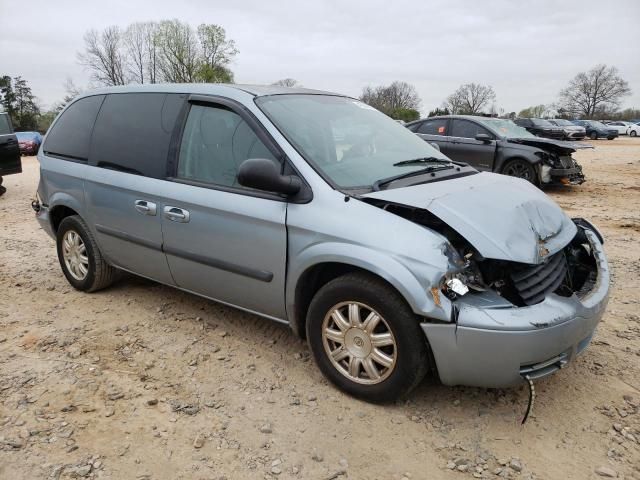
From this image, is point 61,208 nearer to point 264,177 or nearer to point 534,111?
point 264,177

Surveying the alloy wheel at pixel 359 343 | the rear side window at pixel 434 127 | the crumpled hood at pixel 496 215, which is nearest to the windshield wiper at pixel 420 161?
the crumpled hood at pixel 496 215

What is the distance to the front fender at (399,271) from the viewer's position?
2365mm

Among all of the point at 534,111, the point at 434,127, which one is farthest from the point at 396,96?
the point at 434,127

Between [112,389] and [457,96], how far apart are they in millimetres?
76469

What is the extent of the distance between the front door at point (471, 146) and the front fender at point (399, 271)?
303 inches

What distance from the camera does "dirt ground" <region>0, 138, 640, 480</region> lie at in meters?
2.35

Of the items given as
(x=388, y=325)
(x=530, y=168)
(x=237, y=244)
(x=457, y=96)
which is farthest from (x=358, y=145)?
(x=457, y=96)

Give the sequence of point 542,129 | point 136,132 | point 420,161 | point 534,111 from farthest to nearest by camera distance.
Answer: point 534,111 → point 542,129 → point 136,132 → point 420,161

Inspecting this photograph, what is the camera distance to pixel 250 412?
275 cm

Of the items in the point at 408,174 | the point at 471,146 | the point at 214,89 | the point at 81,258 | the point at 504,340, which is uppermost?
the point at 214,89

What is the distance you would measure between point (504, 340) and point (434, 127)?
9012mm

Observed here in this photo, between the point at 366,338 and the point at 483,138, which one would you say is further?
the point at 483,138

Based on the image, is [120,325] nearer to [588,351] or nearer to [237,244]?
[237,244]

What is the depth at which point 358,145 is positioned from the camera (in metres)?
3.29
